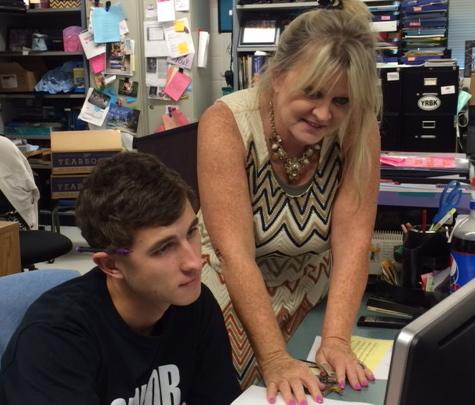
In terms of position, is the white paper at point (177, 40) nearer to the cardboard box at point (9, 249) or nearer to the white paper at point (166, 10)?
the white paper at point (166, 10)

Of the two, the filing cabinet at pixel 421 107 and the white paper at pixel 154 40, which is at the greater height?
the white paper at pixel 154 40

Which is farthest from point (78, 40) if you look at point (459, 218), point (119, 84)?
point (459, 218)

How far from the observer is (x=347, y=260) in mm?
1195

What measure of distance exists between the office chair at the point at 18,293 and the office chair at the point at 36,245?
6.18 ft

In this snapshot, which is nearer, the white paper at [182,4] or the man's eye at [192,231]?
the man's eye at [192,231]

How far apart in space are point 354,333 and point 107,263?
0.54 meters

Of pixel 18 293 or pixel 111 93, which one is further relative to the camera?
pixel 111 93

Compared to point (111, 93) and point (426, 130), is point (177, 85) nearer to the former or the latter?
point (111, 93)

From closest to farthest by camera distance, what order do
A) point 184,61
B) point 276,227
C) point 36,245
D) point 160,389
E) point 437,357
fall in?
point 437,357
point 160,389
point 276,227
point 36,245
point 184,61

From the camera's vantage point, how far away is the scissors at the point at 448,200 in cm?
141

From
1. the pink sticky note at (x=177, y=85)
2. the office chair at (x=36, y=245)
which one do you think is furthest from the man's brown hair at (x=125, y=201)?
the pink sticky note at (x=177, y=85)

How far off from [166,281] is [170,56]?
3688 mm

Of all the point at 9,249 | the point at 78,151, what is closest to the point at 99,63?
the point at 78,151

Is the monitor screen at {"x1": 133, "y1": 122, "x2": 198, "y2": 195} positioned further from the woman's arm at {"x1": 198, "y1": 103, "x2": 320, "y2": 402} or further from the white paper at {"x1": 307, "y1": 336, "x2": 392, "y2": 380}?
the white paper at {"x1": 307, "y1": 336, "x2": 392, "y2": 380}
